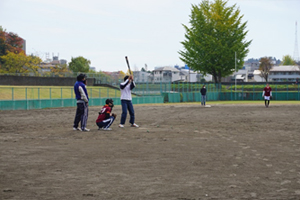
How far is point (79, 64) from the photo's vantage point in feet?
327

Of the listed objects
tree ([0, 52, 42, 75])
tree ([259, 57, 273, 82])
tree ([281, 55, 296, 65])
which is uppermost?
tree ([281, 55, 296, 65])

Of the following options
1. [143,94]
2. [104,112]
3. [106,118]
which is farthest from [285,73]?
[104,112]

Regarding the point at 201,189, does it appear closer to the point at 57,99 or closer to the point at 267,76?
the point at 57,99

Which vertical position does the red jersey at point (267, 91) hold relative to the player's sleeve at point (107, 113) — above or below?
above

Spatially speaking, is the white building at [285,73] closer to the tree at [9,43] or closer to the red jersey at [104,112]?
the tree at [9,43]

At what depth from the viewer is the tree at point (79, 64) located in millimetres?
99562

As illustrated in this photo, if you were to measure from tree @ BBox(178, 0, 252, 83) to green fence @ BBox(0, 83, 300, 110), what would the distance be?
4355 mm

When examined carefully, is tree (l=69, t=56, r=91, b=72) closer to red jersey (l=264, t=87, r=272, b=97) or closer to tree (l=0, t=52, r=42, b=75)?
tree (l=0, t=52, r=42, b=75)

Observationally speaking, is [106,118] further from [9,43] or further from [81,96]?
[9,43]

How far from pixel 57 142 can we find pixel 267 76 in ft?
407

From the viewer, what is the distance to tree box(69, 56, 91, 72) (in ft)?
327

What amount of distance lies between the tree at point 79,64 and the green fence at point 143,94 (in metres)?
45.5

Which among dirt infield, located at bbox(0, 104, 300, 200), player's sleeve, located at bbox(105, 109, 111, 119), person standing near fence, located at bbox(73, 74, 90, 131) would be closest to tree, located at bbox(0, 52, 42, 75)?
player's sleeve, located at bbox(105, 109, 111, 119)

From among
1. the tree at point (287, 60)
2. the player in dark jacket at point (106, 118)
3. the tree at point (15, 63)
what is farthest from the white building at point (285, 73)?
the player in dark jacket at point (106, 118)
